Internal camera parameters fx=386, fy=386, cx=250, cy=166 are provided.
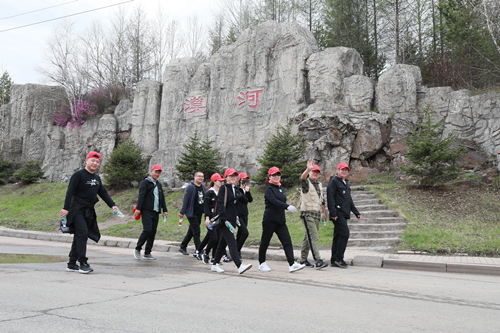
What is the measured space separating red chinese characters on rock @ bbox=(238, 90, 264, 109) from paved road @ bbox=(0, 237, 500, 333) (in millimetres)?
15936

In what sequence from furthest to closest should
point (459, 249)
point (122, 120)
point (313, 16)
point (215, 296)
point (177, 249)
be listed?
point (313, 16), point (122, 120), point (177, 249), point (459, 249), point (215, 296)

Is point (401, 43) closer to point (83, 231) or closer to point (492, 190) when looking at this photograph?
point (492, 190)

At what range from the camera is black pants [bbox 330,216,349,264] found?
7.98 metres

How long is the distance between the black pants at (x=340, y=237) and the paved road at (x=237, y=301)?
0.98 meters

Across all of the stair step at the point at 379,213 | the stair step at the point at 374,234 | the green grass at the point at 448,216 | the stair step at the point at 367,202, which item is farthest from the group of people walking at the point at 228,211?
the stair step at the point at 367,202

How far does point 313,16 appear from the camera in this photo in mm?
31516

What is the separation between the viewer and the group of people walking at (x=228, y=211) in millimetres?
6691

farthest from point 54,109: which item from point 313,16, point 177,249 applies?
point 177,249

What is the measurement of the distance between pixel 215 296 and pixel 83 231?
306 centimetres

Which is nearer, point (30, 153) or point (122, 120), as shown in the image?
point (122, 120)

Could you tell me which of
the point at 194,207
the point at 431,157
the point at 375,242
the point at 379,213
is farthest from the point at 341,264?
the point at 431,157

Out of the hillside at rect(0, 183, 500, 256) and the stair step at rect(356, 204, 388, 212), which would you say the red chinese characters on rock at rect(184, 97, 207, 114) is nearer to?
the hillside at rect(0, 183, 500, 256)

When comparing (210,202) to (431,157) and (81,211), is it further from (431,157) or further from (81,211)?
(431,157)

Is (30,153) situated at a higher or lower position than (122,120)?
lower
